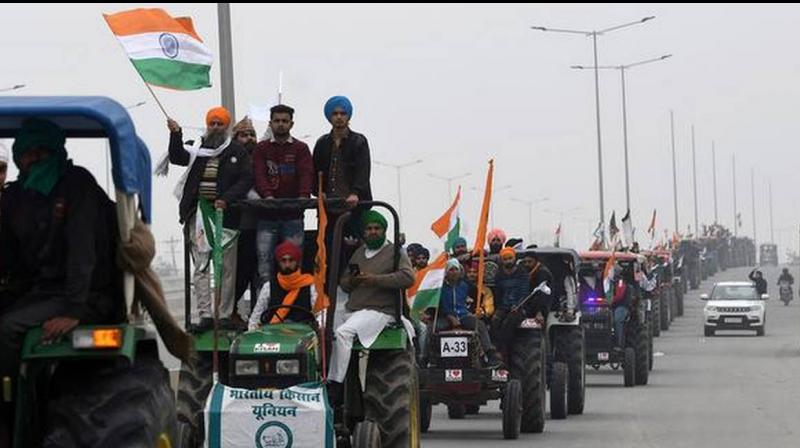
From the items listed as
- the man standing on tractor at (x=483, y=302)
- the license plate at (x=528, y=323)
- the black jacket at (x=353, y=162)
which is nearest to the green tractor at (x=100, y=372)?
the black jacket at (x=353, y=162)

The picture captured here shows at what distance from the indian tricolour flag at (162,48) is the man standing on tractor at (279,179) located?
3.22ft

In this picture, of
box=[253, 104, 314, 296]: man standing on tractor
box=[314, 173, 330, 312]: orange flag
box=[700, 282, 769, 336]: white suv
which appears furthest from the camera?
box=[700, 282, 769, 336]: white suv

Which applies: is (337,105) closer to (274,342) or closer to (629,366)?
(274,342)

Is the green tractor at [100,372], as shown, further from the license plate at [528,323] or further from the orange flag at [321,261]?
the license plate at [528,323]

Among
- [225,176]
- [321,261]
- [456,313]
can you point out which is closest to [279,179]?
[225,176]

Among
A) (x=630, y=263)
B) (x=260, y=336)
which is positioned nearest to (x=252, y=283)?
(x=260, y=336)

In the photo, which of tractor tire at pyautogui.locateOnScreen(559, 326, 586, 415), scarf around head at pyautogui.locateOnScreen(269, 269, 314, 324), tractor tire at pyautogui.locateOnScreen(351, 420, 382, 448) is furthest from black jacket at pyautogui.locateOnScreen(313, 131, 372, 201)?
tractor tire at pyautogui.locateOnScreen(559, 326, 586, 415)

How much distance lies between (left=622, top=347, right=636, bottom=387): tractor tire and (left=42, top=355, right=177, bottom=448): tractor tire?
29250 mm

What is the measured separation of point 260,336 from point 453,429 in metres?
11.7

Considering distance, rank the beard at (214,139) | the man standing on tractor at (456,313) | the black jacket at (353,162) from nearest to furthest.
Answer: the beard at (214,139), the black jacket at (353,162), the man standing on tractor at (456,313)

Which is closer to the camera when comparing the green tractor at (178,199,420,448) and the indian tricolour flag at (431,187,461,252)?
the green tractor at (178,199,420,448)

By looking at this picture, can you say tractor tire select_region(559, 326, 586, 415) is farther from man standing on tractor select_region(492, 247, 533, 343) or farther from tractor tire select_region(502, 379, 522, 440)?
tractor tire select_region(502, 379, 522, 440)

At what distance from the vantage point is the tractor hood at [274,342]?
54.8 ft

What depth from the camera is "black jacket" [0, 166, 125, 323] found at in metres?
10.3
